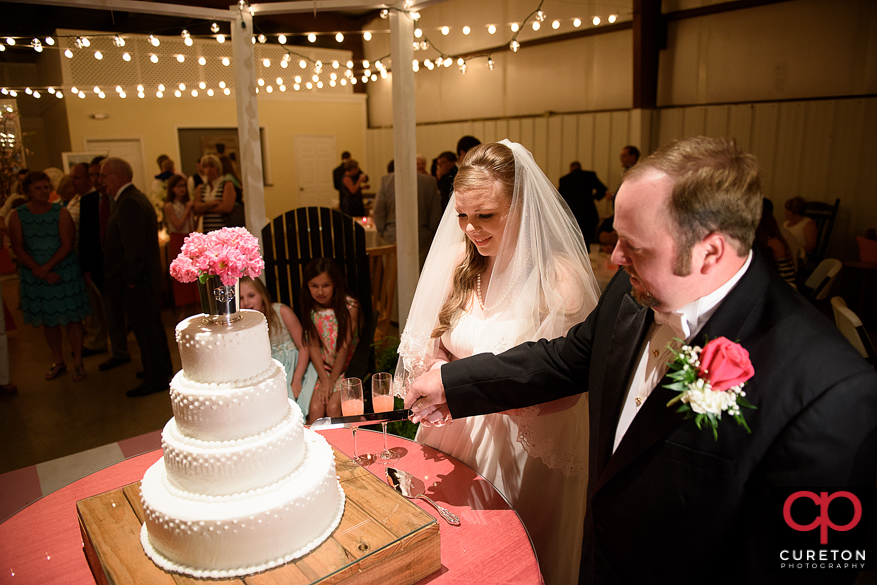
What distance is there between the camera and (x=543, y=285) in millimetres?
2211

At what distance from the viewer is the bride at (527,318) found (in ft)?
7.03

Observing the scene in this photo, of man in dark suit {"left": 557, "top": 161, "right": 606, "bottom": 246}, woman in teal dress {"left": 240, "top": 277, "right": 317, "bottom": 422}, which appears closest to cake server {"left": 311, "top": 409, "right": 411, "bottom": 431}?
woman in teal dress {"left": 240, "top": 277, "right": 317, "bottom": 422}

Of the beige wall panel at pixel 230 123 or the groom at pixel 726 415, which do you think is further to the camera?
the beige wall panel at pixel 230 123

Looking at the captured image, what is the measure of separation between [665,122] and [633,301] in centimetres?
696

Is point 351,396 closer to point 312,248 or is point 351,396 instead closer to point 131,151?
point 312,248

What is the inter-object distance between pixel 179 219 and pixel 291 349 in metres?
3.94

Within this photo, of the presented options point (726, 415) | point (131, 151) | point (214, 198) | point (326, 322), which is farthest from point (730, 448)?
point (131, 151)

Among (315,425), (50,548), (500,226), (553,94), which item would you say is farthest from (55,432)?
(553,94)

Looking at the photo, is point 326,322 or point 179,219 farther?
point 179,219

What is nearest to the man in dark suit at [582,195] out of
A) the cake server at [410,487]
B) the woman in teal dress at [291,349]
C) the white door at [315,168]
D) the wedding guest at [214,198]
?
the wedding guest at [214,198]

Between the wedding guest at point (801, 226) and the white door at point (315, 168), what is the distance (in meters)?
8.04

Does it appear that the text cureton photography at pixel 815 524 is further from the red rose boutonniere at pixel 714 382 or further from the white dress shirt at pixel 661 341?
the white dress shirt at pixel 661 341

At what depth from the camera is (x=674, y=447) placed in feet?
4.32

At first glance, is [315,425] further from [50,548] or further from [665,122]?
[665,122]
